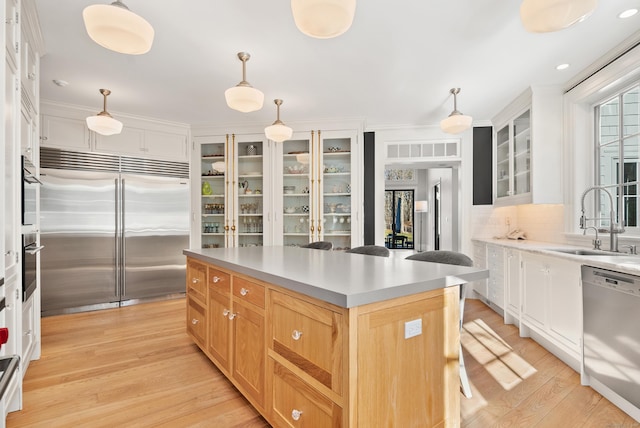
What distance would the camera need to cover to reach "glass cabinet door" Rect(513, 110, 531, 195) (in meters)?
3.89

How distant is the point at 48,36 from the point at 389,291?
3264mm

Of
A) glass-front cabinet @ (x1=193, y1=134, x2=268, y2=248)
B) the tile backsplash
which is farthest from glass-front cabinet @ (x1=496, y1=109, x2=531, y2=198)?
glass-front cabinet @ (x1=193, y1=134, x2=268, y2=248)

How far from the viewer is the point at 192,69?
3.27 m

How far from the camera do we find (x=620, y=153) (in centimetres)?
312

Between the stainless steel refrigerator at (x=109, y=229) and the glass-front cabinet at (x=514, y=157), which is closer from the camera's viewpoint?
the glass-front cabinet at (x=514, y=157)

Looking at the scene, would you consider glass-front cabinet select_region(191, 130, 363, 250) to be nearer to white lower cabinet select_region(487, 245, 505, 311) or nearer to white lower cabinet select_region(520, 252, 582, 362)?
white lower cabinet select_region(487, 245, 505, 311)

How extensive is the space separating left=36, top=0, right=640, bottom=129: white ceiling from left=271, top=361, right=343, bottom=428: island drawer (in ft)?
7.66

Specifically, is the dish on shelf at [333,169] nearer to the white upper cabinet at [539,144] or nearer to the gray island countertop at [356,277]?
the white upper cabinet at [539,144]

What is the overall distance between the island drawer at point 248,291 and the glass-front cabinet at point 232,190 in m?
3.07

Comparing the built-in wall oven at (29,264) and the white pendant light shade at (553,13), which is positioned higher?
the white pendant light shade at (553,13)

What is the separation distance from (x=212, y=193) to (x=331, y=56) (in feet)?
10.3

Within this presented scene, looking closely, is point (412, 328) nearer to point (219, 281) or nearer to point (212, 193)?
point (219, 281)

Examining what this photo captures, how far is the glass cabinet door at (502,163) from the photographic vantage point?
4.49 metres

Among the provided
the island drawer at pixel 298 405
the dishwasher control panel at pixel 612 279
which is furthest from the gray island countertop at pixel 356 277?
the dishwasher control panel at pixel 612 279
